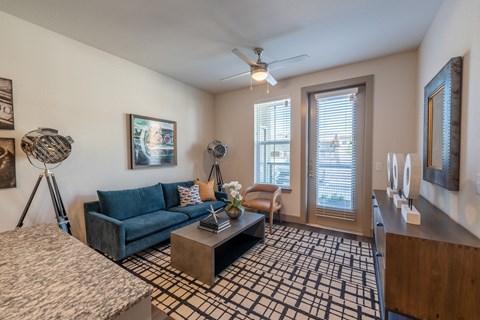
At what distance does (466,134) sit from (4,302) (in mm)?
Answer: 2555

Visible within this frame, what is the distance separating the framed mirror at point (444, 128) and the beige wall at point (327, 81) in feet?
2.94

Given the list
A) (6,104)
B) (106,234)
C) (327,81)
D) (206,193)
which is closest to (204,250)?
(106,234)

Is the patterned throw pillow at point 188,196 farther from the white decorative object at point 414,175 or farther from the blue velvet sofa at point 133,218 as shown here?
the white decorative object at point 414,175

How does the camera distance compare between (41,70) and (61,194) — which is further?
(61,194)

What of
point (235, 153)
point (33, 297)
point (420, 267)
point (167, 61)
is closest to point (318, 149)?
point (235, 153)

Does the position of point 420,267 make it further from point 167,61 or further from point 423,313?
point 167,61

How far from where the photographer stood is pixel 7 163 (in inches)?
84.5

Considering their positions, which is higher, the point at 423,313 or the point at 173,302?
the point at 423,313

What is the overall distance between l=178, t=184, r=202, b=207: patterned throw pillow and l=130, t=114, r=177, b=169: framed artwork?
63 cm

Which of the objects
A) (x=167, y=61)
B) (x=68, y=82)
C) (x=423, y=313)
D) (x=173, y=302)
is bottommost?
(x=173, y=302)

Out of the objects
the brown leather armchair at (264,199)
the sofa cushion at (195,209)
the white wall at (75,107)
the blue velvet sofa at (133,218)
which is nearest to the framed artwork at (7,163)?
the white wall at (75,107)

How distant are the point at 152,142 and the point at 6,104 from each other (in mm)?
1716

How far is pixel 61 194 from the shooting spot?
8.40 feet

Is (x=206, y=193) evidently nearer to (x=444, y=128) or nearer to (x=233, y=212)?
(x=233, y=212)
